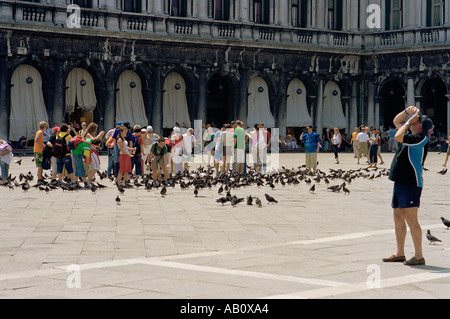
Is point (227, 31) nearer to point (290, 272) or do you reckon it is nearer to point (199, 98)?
point (199, 98)

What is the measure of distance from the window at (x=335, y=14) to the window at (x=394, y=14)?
252 cm

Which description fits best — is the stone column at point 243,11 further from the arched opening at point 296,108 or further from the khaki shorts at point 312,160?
the khaki shorts at point 312,160

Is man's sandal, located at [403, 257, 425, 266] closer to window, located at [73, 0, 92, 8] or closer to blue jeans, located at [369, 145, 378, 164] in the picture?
blue jeans, located at [369, 145, 378, 164]

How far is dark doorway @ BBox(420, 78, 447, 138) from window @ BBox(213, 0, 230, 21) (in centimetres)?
1136

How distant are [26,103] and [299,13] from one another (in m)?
15.7

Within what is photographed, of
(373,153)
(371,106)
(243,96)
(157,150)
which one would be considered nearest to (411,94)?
(371,106)

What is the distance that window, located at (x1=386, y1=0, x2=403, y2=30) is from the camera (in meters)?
44.8

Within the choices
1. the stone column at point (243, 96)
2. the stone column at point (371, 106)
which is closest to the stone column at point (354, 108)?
the stone column at point (371, 106)

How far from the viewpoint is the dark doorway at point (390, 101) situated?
45.9 meters

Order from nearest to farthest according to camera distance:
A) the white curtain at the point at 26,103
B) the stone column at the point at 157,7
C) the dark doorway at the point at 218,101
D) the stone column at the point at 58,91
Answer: the white curtain at the point at 26,103
the stone column at the point at 58,91
the stone column at the point at 157,7
the dark doorway at the point at 218,101

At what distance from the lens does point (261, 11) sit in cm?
4256

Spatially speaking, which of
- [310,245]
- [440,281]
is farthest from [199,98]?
[440,281]

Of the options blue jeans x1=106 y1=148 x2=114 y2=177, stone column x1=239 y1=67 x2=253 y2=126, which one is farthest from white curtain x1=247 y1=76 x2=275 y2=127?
blue jeans x1=106 y1=148 x2=114 y2=177
